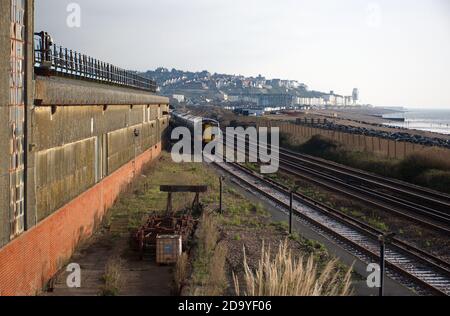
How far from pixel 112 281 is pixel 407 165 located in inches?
917

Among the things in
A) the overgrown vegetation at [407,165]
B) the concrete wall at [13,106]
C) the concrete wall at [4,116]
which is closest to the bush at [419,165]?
the overgrown vegetation at [407,165]

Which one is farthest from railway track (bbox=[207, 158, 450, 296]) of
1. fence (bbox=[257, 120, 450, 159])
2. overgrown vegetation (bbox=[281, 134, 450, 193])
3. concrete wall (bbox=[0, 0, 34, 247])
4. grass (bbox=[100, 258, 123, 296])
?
fence (bbox=[257, 120, 450, 159])

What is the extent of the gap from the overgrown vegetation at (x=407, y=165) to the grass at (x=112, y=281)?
19139 millimetres

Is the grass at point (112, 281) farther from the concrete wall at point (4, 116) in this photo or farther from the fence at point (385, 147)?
the fence at point (385, 147)

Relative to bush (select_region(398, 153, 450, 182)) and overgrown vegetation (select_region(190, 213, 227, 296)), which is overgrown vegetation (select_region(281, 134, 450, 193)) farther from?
overgrown vegetation (select_region(190, 213, 227, 296))

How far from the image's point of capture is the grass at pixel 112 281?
426 inches

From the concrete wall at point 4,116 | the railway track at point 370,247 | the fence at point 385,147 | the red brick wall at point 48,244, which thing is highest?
the concrete wall at point 4,116

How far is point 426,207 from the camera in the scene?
21.3 metres

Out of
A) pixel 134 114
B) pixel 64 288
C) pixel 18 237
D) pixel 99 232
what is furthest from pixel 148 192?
pixel 18 237

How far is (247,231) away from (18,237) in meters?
8.63

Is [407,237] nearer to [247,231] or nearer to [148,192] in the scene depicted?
[247,231]

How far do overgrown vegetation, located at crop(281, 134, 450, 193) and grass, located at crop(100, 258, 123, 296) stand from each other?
62.8 ft

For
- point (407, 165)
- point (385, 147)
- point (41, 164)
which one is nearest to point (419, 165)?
point (407, 165)

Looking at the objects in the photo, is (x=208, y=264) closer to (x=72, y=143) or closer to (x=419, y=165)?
(x=72, y=143)
